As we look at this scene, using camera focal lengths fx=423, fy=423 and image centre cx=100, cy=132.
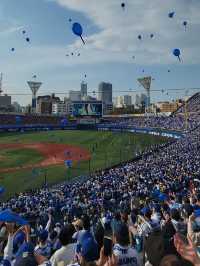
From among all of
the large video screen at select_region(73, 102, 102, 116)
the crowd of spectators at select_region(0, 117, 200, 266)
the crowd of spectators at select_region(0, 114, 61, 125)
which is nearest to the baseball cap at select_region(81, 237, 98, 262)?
the crowd of spectators at select_region(0, 117, 200, 266)

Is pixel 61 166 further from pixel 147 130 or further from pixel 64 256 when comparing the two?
pixel 147 130

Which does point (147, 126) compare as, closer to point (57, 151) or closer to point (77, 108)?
point (77, 108)

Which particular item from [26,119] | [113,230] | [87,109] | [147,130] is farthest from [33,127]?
Answer: [113,230]

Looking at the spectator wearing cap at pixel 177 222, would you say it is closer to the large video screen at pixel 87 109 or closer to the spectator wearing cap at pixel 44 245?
the spectator wearing cap at pixel 44 245

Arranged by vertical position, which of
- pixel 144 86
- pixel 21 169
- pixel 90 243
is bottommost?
pixel 21 169

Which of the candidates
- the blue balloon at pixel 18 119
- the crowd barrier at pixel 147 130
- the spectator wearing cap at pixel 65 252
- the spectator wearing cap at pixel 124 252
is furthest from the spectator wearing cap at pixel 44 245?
the blue balloon at pixel 18 119

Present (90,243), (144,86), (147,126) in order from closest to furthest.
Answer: (90,243), (147,126), (144,86)

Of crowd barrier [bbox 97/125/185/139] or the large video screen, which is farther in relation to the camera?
the large video screen

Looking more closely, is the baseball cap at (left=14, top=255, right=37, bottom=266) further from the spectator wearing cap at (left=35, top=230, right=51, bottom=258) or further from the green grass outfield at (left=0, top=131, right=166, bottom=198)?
the green grass outfield at (left=0, top=131, right=166, bottom=198)

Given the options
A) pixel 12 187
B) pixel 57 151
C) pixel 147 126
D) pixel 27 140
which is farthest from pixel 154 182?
pixel 147 126
